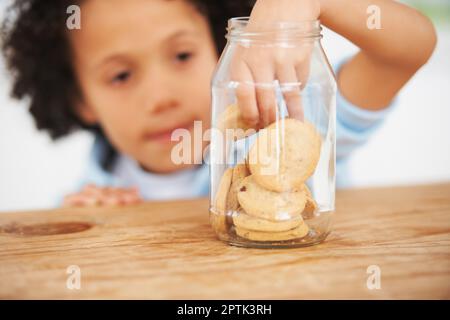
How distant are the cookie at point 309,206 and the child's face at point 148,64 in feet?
2.24

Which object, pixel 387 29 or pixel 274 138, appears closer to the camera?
pixel 274 138

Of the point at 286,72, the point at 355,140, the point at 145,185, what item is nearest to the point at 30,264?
the point at 286,72

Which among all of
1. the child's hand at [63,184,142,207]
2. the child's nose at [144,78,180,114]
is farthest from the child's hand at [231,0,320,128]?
the child's nose at [144,78,180,114]

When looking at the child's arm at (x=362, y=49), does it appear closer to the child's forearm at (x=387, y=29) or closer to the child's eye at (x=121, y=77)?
the child's forearm at (x=387, y=29)

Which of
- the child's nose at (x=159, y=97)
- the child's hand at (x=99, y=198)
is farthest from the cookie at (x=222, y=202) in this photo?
the child's nose at (x=159, y=97)

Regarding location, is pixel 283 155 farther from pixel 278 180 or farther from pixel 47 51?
pixel 47 51

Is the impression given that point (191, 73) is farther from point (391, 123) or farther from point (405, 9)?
point (391, 123)

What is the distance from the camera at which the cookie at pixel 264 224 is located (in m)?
0.58

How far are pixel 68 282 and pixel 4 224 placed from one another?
0.93 ft

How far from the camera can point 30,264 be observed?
0.57 meters

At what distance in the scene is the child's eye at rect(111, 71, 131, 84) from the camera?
1.26m

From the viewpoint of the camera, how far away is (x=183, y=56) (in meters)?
1.28

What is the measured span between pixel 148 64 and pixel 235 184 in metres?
0.70

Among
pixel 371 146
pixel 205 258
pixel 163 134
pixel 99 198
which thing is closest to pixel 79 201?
pixel 99 198
